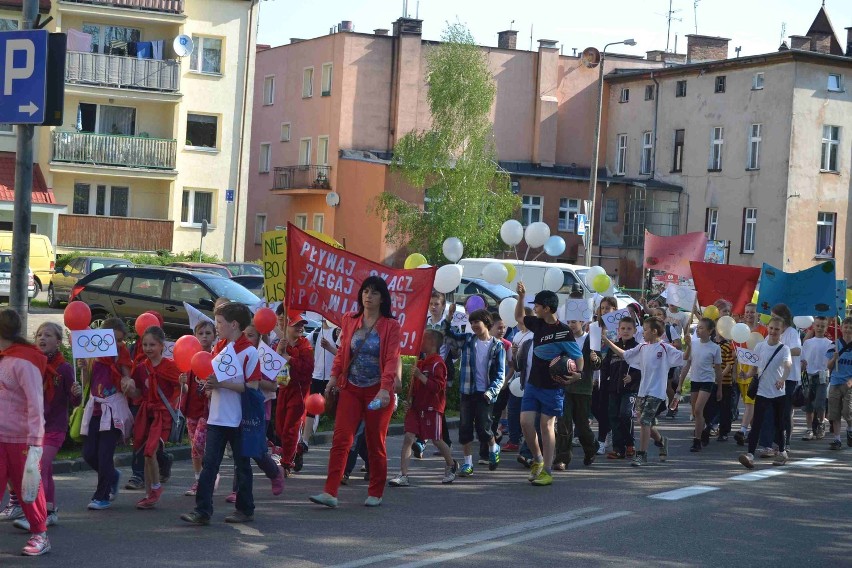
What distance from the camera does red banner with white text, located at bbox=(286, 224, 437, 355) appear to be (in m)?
11.8

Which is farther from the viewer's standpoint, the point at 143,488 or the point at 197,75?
the point at 197,75

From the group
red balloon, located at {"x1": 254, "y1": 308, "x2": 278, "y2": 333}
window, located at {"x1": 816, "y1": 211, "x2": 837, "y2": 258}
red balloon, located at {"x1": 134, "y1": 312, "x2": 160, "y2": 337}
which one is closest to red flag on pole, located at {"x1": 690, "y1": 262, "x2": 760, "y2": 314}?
red balloon, located at {"x1": 254, "y1": 308, "x2": 278, "y2": 333}

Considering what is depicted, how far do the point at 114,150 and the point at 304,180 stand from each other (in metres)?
11.8

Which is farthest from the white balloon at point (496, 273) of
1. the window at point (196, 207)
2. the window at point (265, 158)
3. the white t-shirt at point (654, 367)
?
the window at point (265, 158)

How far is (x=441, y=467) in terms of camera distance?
13.1m

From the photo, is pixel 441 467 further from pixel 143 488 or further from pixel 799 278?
pixel 799 278

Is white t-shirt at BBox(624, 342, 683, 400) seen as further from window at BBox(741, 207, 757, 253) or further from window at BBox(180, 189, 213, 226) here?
window at BBox(741, 207, 757, 253)

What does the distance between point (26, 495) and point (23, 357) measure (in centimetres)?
85

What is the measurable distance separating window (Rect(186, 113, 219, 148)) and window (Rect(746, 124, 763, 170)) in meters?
21.3

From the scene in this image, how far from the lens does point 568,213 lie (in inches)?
2172

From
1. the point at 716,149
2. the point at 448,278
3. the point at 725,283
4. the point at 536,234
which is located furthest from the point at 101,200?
the point at 448,278

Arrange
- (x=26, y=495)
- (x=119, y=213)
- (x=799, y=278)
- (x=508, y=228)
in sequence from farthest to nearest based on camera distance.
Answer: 1. (x=119, y=213)
2. (x=508, y=228)
3. (x=799, y=278)
4. (x=26, y=495)

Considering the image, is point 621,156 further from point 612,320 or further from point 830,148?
point 612,320

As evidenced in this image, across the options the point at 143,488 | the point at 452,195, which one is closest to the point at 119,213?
the point at 452,195
